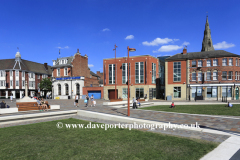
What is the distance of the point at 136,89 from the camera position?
4053 cm

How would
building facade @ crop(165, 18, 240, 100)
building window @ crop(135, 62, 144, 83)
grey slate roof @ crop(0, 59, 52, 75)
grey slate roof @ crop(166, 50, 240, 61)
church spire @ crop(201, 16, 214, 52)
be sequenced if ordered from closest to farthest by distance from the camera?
1. building facade @ crop(165, 18, 240, 100)
2. grey slate roof @ crop(166, 50, 240, 61)
3. building window @ crop(135, 62, 144, 83)
4. grey slate roof @ crop(0, 59, 52, 75)
5. church spire @ crop(201, 16, 214, 52)

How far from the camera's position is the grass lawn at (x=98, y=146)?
18.3ft

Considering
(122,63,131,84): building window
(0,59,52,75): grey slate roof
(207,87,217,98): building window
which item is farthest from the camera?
(0,59,52,75): grey slate roof

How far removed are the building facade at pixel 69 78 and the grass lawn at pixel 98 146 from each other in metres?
39.8

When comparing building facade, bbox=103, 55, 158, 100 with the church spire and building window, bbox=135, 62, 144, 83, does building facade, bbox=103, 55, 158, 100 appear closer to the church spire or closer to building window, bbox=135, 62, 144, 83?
building window, bbox=135, 62, 144, 83

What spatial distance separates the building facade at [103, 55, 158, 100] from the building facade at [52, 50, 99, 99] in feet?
29.1

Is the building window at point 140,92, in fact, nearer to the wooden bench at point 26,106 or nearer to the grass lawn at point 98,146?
the wooden bench at point 26,106

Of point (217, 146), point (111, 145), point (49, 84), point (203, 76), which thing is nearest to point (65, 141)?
point (111, 145)

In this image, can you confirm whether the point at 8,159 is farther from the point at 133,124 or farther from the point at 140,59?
the point at 140,59

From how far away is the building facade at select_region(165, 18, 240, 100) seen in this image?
3581 cm

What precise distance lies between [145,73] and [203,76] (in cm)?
1241

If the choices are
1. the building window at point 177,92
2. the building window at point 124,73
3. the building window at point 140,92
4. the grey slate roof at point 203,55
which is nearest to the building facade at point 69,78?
the building window at point 124,73

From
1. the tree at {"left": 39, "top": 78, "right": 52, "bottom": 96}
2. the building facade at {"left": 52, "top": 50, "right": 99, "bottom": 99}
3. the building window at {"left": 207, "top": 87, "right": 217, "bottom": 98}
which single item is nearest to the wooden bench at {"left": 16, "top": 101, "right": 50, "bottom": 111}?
the building facade at {"left": 52, "top": 50, "right": 99, "bottom": 99}

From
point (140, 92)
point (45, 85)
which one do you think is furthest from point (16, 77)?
point (140, 92)
